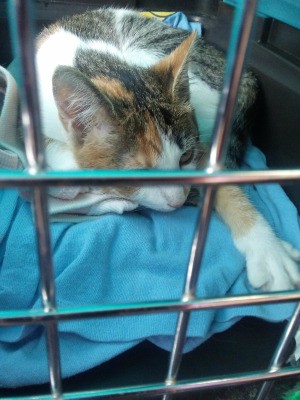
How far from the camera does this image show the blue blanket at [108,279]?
68cm

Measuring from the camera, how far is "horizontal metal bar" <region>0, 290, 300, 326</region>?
1.22 feet

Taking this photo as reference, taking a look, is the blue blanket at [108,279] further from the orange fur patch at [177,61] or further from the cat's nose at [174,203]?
the orange fur patch at [177,61]

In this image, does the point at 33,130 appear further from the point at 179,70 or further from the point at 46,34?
Result: the point at 46,34

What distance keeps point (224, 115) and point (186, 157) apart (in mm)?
653

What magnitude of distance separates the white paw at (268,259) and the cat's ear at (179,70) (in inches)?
13.4

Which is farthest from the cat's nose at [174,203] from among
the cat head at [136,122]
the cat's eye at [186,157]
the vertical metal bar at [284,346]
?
the vertical metal bar at [284,346]

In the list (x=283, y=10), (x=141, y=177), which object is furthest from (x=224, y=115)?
(x=283, y=10)

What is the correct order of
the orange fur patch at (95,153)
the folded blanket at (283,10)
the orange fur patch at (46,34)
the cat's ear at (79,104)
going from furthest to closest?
the orange fur patch at (46,34), the folded blanket at (283,10), the orange fur patch at (95,153), the cat's ear at (79,104)

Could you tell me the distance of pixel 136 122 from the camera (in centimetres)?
90

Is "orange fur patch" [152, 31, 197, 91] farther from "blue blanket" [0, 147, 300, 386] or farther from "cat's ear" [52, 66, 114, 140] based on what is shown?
"blue blanket" [0, 147, 300, 386]

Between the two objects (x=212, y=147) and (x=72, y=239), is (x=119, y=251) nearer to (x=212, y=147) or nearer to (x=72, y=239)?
(x=72, y=239)

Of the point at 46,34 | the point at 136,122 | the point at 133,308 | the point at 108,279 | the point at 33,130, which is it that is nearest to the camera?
the point at 33,130

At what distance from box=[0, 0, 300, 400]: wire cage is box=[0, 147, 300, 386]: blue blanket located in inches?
9.6

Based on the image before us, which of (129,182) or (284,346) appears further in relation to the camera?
(284,346)
